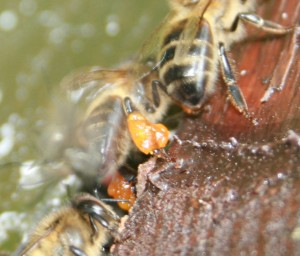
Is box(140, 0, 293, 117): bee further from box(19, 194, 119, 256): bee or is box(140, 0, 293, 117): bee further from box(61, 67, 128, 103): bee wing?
box(19, 194, 119, 256): bee

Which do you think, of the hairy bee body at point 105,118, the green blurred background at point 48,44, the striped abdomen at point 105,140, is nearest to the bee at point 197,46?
the hairy bee body at point 105,118

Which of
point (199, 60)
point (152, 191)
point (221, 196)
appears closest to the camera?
point (221, 196)

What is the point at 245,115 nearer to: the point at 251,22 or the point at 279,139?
the point at 279,139

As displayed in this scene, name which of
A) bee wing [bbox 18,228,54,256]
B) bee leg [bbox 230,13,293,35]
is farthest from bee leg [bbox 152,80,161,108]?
bee wing [bbox 18,228,54,256]

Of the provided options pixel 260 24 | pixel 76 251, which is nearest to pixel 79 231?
pixel 76 251

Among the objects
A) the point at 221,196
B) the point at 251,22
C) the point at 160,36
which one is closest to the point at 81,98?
the point at 160,36

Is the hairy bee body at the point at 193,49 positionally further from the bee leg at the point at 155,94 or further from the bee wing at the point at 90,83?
the bee wing at the point at 90,83
